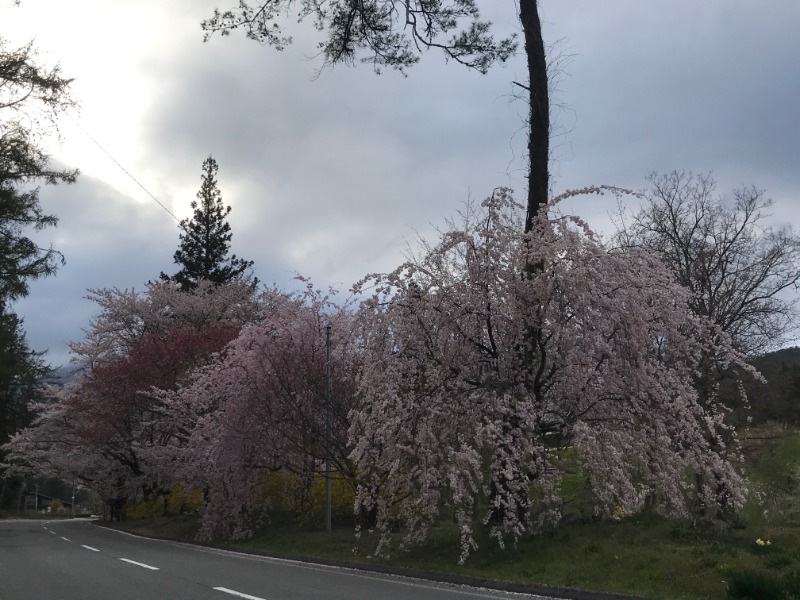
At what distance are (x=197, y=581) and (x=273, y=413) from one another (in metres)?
10.3

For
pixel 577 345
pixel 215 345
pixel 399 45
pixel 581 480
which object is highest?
pixel 399 45

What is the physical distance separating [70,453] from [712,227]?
3401 cm

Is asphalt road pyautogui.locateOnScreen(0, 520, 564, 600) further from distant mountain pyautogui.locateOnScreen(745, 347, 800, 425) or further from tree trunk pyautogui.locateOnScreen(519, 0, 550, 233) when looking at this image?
distant mountain pyautogui.locateOnScreen(745, 347, 800, 425)

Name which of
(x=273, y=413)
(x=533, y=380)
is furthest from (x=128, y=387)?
(x=533, y=380)

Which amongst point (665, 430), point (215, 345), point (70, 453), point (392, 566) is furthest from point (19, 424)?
point (665, 430)

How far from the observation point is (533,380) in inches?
566

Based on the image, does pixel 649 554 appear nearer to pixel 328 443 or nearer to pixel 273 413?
pixel 328 443

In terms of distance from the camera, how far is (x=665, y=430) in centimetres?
1341

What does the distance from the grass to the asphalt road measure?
1.08 metres

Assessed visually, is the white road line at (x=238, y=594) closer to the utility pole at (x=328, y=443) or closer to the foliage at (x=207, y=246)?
the utility pole at (x=328, y=443)

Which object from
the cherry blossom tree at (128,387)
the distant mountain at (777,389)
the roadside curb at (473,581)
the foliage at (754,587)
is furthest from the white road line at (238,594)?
the cherry blossom tree at (128,387)

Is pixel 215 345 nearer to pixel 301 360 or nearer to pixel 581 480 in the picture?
pixel 301 360

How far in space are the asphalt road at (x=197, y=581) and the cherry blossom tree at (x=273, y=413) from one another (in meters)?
4.23

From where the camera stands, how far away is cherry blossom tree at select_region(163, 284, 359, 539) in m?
22.1
